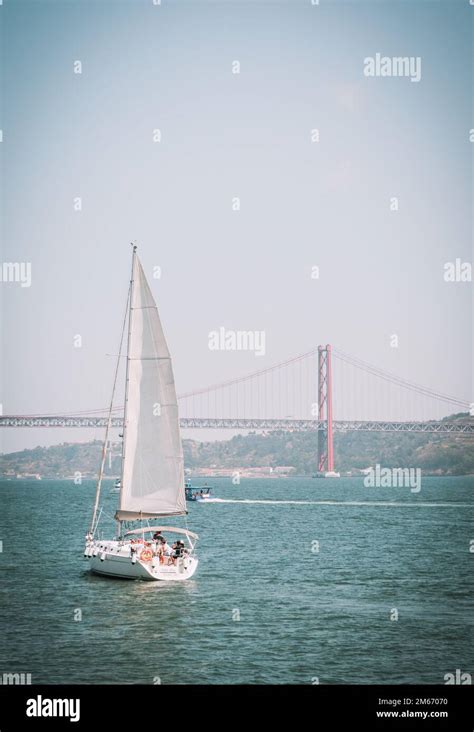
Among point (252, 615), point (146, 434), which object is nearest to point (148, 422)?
point (146, 434)

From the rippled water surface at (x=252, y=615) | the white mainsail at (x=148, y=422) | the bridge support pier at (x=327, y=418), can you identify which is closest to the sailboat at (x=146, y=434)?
the white mainsail at (x=148, y=422)

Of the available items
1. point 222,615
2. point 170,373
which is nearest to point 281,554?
point 170,373

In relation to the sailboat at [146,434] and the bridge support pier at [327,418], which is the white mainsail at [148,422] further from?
the bridge support pier at [327,418]

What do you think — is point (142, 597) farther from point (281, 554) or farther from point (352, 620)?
point (281, 554)

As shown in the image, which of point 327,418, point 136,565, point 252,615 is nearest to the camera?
Answer: point 252,615

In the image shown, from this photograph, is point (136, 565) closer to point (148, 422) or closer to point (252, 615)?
point (148, 422)

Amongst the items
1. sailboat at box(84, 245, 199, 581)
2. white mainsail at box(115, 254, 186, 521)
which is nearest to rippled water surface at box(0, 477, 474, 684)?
sailboat at box(84, 245, 199, 581)
